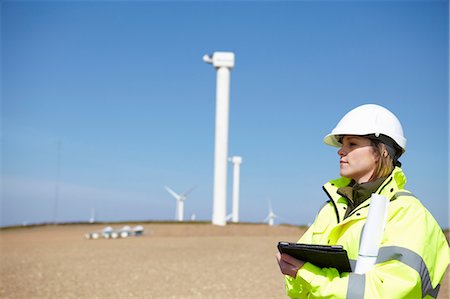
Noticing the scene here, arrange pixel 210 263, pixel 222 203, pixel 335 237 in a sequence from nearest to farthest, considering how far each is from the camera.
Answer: pixel 335 237
pixel 210 263
pixel 222 203

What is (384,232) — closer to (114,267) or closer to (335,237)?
(335,237)

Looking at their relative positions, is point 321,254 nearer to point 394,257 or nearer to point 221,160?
point 394,257

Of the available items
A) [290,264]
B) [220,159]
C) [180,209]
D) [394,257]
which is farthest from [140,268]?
[180,209]

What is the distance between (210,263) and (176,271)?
1760mm

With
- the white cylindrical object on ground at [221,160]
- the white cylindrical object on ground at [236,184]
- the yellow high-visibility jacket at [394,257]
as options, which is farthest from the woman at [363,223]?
the white cylindrical object on ground at [236,184]

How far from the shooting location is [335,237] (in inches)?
131

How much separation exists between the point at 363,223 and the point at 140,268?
11.9m

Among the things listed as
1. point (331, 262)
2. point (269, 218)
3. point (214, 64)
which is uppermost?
point (214, 64)

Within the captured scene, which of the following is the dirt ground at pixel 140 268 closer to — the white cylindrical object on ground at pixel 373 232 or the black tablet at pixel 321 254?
the black tablet at pixel 321 254

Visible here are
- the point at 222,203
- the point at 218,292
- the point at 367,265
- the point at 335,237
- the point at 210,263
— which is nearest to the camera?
the point at 367,265

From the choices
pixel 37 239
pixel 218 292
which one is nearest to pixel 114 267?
pixel 218 292

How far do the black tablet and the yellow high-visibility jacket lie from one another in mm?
36

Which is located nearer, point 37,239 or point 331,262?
point 331,262

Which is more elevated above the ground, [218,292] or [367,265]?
[367,265]
